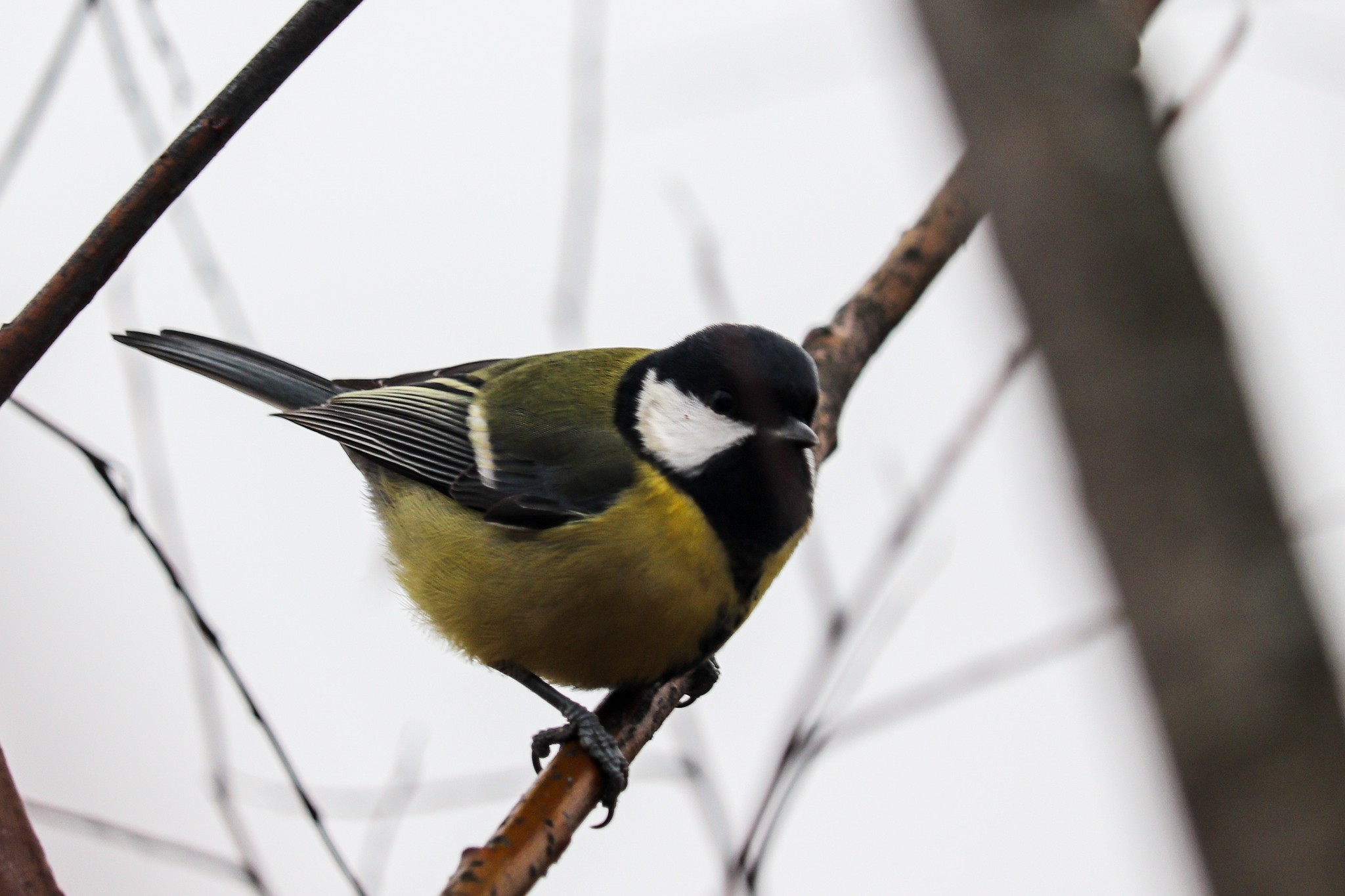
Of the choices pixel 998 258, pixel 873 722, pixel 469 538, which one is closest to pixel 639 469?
pixel 469 538

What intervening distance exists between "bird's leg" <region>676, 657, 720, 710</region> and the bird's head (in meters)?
0.53

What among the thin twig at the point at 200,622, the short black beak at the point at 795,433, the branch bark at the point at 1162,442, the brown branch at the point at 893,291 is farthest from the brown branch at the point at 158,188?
the brown branch at the point at 893,291

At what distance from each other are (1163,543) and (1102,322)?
0.38 feet

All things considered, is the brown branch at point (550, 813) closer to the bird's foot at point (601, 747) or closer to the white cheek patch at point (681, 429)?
the bird's foot at point (601, 747)

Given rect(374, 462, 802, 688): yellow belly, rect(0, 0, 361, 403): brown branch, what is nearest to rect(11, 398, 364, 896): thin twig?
rect(0, 0, 361, 403): brown branch

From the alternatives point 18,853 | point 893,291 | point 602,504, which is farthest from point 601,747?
point 893,291

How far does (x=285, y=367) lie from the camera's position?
3596 millimetres

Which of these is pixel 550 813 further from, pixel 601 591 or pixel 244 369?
pixel 244 369

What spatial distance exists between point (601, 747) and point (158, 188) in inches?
53.4

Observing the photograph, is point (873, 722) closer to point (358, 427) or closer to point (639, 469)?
point (639, 469)

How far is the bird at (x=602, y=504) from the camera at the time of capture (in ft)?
8.69

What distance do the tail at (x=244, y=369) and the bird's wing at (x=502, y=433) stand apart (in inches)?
3.1

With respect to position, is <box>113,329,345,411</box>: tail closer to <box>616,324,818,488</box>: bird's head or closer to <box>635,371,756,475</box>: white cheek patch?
<box>616,324,818,488</box>: bird's head

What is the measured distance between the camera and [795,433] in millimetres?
2590
